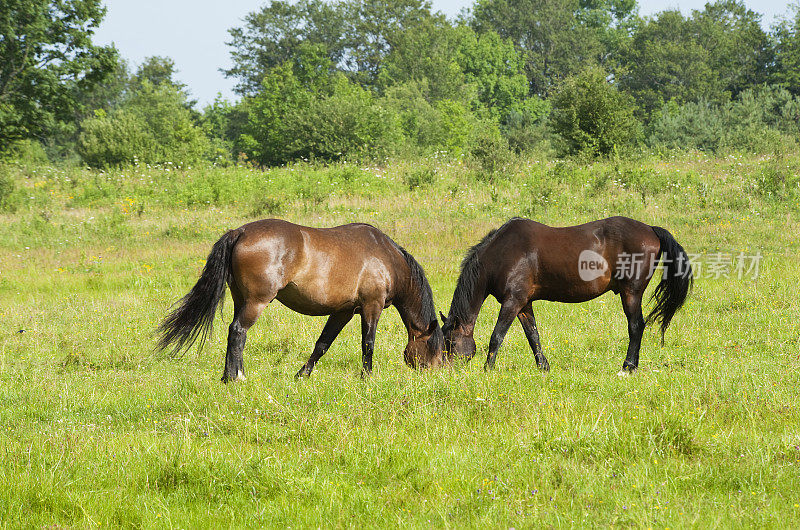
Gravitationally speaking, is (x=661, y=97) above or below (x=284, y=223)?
above

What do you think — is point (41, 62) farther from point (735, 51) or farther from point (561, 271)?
point (735, 51)

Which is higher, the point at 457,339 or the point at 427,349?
the point at 457,339

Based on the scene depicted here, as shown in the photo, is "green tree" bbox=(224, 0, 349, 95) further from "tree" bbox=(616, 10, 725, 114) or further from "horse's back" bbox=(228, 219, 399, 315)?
"horse's back" bbox=(228, 219, 399, 315)

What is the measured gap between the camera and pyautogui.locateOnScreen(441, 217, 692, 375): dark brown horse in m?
8.25

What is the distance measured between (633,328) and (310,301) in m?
3.91

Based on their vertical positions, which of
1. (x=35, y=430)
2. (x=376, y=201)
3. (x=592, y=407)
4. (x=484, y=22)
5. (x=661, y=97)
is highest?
(x=484, y=22)

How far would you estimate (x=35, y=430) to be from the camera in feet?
18.8

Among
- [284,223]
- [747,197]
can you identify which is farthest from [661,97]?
[284,223]

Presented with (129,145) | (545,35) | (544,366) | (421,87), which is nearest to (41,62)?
(129,145)

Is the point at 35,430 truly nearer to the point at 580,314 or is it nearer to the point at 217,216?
the point at 580,314

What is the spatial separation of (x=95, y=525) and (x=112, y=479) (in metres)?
0.59

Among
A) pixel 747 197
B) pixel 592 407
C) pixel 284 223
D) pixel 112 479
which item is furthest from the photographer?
pixel 747 197

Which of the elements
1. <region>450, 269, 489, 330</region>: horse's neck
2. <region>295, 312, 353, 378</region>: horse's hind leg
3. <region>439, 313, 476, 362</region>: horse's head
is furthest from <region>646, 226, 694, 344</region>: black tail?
<region>295, 312, 353, 378</region>: horse's hind leg

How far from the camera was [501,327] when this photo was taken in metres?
8.09
